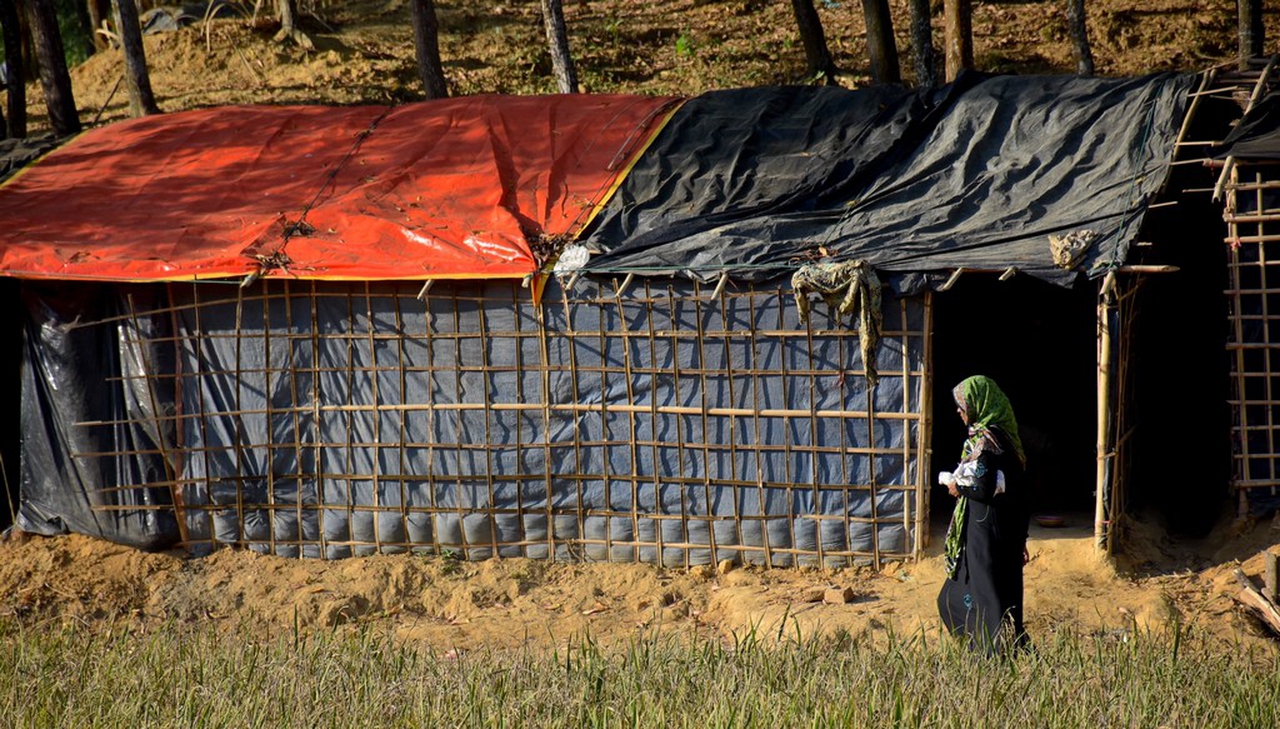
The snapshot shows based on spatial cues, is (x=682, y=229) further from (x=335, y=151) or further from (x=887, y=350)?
(x=335, y=151)

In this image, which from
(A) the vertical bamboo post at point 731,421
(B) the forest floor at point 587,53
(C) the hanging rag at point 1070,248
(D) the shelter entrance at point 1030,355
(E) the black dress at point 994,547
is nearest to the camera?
(E) the black dress at point 994,547

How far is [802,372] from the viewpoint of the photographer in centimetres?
716

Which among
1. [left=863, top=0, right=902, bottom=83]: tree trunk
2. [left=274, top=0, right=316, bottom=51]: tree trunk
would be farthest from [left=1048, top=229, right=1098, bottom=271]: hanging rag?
[left=274, top=0, right=316, bottom=51]: tree trunk

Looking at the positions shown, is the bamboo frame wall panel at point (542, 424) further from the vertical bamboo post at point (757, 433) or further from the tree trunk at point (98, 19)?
the tree trunk at point (98, 19)

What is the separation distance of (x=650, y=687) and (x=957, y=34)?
739 centimetres

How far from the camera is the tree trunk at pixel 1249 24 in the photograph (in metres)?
10.7

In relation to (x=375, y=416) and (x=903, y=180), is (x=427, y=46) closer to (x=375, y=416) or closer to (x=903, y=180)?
(x=375, y=416)

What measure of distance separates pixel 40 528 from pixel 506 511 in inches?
126

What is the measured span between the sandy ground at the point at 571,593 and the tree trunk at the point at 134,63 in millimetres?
4408

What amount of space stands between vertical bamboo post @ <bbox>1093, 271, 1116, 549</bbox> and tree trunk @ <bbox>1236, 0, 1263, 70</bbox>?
5489 mm

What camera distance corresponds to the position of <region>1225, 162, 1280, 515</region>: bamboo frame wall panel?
684 centimetres

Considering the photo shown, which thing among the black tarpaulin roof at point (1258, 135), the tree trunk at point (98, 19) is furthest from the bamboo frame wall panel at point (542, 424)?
the tree trunk at point (98, 19)

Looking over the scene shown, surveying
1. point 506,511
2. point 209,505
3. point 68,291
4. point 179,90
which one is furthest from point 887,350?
point 179,90

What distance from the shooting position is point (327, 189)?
8406mm
